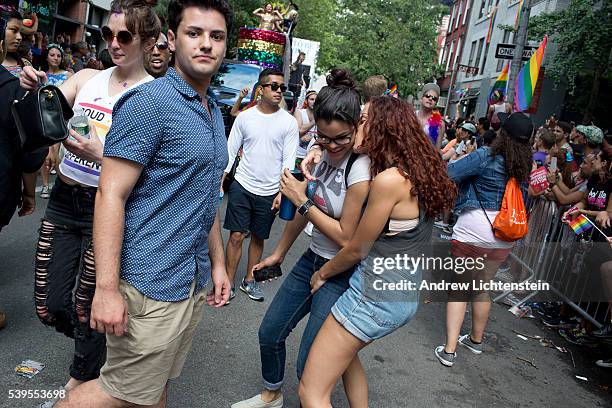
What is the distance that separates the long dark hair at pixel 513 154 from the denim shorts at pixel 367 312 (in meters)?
2.07

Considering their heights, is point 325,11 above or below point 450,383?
above

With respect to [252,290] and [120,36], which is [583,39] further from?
[120,36]

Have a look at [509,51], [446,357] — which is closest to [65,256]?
[446,357]

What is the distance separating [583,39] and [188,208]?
16.7m

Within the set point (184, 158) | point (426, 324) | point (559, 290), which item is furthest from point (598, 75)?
point (184, 158)

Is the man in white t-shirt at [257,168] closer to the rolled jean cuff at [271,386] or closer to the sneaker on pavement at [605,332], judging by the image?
the rolled jean cuff at [271,386]

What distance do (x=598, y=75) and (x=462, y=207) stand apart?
14.5 metres

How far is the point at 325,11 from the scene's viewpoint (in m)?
47.8

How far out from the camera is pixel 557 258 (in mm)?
6438

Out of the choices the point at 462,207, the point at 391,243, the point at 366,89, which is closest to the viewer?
the point at 391,243

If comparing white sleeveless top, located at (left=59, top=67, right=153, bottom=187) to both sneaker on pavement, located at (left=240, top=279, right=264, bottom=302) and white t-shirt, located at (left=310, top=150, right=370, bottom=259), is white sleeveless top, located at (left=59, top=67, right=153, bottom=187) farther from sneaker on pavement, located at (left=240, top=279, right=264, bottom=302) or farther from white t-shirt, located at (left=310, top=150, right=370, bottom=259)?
sneaker on pavement, located at (left=240, top=279, right=264, bottom=302)

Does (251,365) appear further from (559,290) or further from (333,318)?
(559,290)

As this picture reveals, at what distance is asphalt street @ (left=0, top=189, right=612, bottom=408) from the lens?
3502 millimetres

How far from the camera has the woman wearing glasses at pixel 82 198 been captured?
9.18ft
